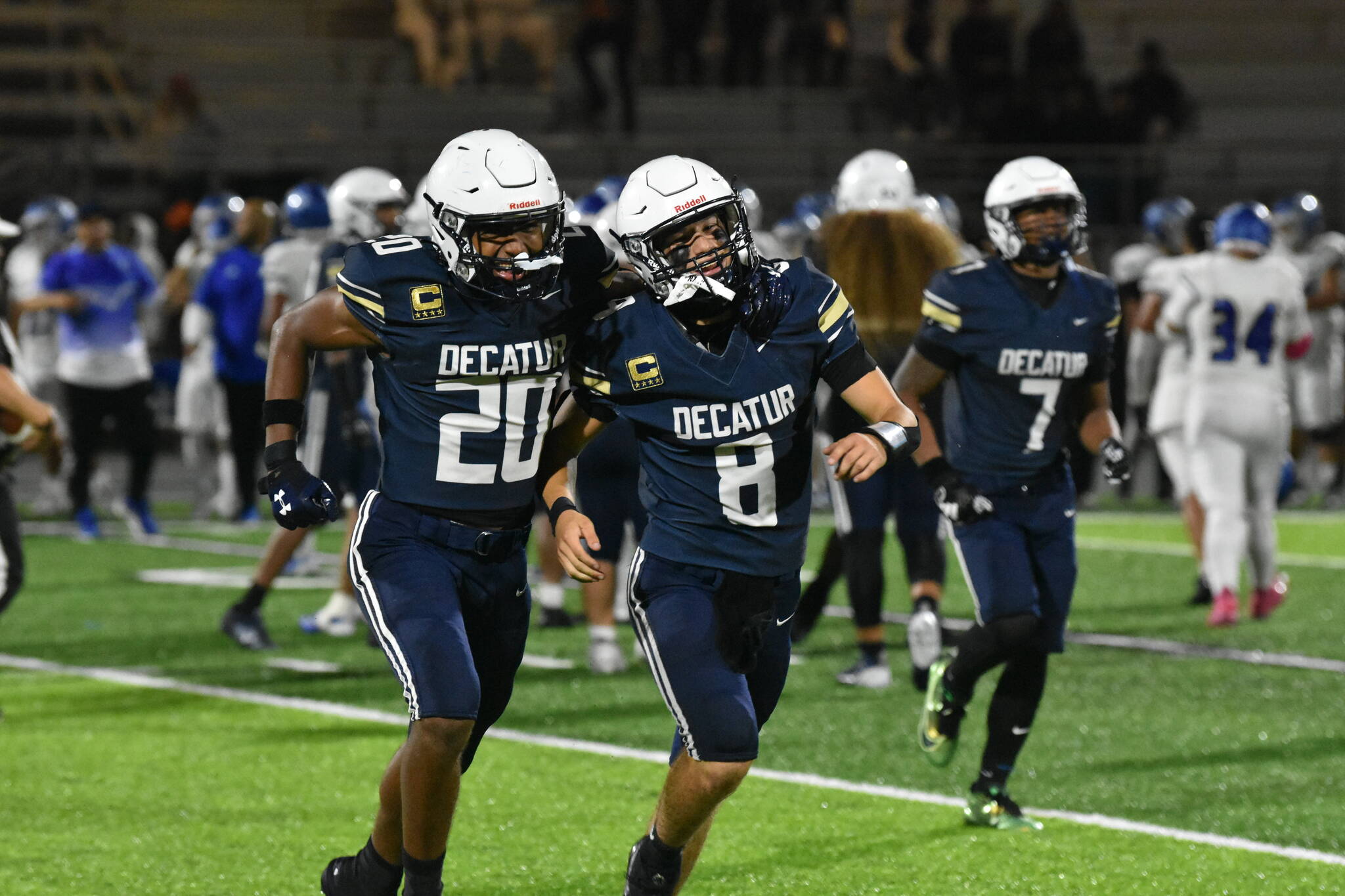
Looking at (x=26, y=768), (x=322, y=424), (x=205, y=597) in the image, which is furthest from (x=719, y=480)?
(x=205, y=597)

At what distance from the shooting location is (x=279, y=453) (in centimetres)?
451

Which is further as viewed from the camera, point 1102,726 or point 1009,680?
point 1102,726

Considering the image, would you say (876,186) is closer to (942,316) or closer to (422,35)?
(942,316)

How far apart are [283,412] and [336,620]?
468 cm

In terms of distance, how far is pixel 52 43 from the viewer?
68.8ft

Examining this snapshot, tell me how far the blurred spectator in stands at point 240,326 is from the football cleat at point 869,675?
562 cm

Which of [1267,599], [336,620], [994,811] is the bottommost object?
[1267,599]

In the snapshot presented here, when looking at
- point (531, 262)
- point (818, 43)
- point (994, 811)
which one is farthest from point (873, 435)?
point (818, 43)

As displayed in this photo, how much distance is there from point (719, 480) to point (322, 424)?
14.9ft

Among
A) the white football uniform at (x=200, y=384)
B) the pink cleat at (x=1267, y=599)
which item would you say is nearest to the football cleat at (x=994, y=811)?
the pink cleat at (x=1267, y=599)

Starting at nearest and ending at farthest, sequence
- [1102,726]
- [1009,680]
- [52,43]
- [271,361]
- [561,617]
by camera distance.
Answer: [271,361] → [1009,680] → [1102,726] → [561,617] → [52,43]

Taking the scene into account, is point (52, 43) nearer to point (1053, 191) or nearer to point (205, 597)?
point (205, 597)

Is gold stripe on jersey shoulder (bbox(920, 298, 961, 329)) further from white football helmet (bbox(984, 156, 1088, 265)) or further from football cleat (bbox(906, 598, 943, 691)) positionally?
football cleat (bbox(906, 598, 943, 691))

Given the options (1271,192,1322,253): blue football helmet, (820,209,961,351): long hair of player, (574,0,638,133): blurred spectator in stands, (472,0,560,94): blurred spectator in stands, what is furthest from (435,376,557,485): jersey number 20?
(472,0,560,94): blurred spectator in stands
